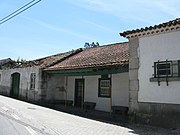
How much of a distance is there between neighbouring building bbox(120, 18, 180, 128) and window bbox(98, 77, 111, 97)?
4438 mm

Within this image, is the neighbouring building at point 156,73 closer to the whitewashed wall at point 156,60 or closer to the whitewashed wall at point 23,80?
the whitewashed wall at point 156,60

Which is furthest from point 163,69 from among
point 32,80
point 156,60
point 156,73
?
point 32,80

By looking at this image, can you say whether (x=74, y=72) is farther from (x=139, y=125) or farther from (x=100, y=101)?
(x=139, y=125)

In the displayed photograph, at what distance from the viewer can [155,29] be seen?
1068 cm

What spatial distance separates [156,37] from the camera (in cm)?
1095

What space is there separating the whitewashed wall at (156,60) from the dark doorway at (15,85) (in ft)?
52.2

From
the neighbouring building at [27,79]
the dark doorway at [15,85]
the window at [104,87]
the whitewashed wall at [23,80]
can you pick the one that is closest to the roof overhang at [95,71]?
the window at [104,87]

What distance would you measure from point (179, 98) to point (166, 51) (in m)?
1.98

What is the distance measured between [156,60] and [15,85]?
17.5 m

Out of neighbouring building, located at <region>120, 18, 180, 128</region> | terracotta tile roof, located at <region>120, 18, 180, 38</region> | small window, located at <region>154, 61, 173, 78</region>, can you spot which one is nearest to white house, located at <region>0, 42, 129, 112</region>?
neighbouring building, located at <region>120, 18, 180, 128</region>

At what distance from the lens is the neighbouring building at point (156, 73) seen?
10117mm

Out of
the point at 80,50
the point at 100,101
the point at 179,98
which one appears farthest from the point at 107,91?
the point at 80,50

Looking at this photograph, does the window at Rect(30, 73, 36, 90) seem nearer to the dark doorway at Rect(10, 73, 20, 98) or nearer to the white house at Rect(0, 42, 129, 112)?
the white house at Rect(0, 42, 129, 112)

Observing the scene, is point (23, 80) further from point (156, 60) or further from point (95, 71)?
point (156, 60)
